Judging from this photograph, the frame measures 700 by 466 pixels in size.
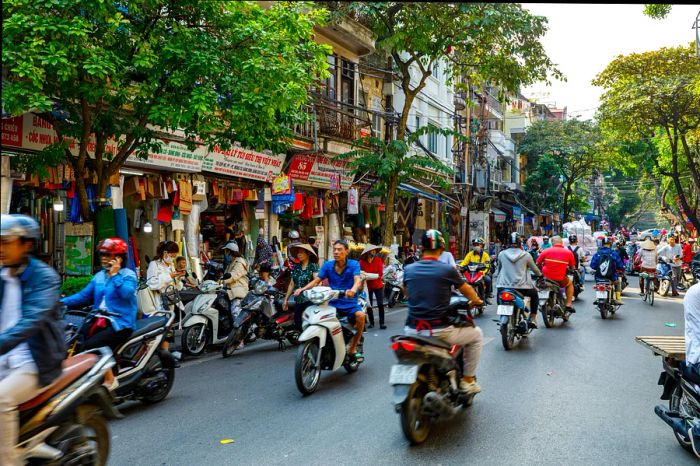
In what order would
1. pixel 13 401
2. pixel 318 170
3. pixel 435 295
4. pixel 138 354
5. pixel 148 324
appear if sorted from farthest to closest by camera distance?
pixel 318 170
pixel 148 324
pixel 138 354
pixel 435 295
pixel 13 401

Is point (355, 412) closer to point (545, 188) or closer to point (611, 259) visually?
point (611, 259)

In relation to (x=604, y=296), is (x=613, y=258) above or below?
above

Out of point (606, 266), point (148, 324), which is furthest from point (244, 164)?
point (148, 324)

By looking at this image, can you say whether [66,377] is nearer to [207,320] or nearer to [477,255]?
[207,320]

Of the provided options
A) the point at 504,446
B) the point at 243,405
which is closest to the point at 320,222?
the point at 243,405

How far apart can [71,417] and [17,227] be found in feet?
3.99

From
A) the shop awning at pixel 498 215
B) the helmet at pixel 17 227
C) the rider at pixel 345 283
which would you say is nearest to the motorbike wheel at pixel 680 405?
the rider at pixel 345 283

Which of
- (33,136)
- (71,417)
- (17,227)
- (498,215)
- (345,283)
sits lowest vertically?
(71,417)

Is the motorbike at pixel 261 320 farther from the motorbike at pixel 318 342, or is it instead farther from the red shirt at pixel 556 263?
the red shirt at pixel 556 263

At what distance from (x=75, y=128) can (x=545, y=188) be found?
41.4m

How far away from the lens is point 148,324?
6.36m

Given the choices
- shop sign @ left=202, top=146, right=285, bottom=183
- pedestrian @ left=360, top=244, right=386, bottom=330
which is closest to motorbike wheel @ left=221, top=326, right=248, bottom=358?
pedestrian @ left=360, top=244, right=386, bottom=330

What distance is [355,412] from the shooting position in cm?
627

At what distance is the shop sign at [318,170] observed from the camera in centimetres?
1906
